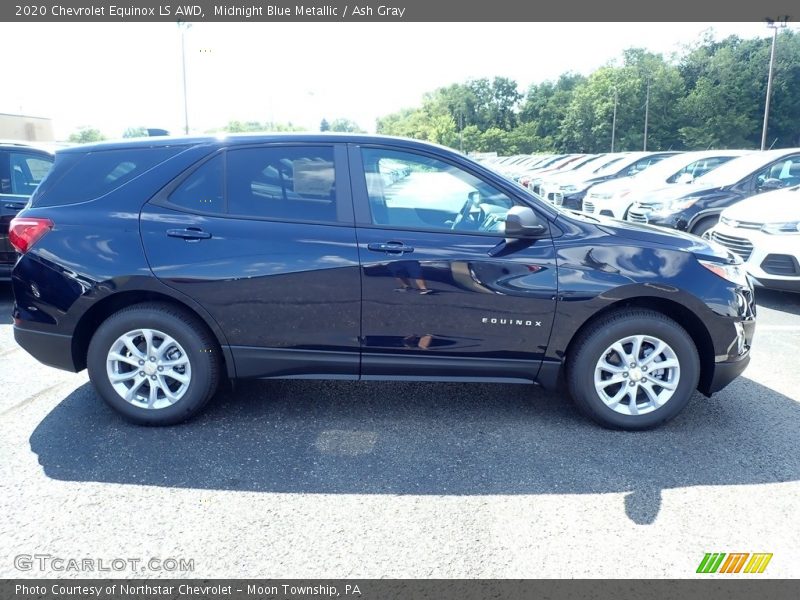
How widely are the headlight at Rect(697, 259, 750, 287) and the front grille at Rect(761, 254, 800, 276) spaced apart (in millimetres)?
3395

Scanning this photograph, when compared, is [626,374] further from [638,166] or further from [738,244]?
[638,166]

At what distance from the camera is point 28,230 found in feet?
12.2

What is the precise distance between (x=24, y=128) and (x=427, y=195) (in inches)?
2470

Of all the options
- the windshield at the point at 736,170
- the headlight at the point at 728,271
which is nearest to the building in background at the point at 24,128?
the windshield at the point at 736,170

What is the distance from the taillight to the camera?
3.71 metres

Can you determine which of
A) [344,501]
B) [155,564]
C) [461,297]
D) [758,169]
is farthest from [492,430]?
[758,169]

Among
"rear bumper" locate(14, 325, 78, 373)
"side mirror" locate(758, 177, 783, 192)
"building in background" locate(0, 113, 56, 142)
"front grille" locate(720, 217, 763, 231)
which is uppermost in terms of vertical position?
"building in background" locate(0, 113, 56, 142)

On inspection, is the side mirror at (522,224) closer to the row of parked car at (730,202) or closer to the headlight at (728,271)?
the row of parked car at (730,202)

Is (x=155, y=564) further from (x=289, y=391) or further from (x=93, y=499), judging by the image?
(x=289, y=391)

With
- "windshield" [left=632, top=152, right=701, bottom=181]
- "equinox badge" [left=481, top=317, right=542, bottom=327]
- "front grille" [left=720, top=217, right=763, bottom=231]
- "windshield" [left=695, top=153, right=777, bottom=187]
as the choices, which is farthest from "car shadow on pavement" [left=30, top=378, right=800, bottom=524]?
"windshield" [left=632, top=152, right=701, bottom=181]

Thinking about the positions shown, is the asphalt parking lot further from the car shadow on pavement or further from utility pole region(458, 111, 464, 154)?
utility pole region(458, 111, 464, 154)

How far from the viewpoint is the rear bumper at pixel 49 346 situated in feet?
12.3

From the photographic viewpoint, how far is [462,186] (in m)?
3.77

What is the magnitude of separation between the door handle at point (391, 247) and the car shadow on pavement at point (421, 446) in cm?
110
